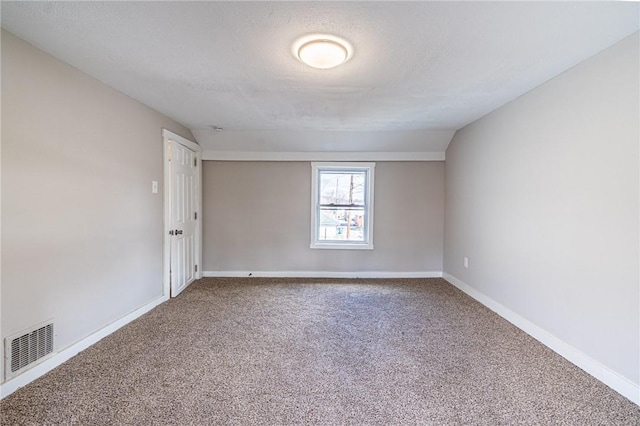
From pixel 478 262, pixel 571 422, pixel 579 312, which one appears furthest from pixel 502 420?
pixel 478 262

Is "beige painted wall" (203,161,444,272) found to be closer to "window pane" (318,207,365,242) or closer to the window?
the window

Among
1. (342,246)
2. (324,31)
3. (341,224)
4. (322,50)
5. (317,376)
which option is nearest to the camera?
(324,31)

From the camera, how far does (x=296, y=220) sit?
4.60 meters

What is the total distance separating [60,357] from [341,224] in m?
3.58

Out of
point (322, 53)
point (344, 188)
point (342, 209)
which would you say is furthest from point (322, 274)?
point (322, 53)

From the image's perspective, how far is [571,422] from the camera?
156cm

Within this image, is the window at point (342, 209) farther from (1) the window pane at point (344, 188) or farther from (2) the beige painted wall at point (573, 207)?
(2) the beige painted wall at point (573, 207)

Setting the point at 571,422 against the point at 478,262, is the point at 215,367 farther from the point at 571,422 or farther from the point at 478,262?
the point at 478,262

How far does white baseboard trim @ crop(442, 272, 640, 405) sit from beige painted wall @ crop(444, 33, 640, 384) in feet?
0.14

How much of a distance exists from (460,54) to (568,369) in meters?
2.35

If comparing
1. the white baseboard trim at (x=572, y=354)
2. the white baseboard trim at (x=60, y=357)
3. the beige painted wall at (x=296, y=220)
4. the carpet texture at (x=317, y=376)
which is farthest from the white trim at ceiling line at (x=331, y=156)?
the white baseboard trim at (x=60, y=357)

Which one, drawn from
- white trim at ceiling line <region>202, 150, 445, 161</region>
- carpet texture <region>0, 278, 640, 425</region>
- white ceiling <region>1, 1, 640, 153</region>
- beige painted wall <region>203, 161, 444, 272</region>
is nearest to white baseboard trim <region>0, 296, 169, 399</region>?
carpet texture <region>0, 278, 640, 425</region>

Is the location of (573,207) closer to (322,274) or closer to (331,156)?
(331,156)

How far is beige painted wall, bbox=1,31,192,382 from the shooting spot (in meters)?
1.77
